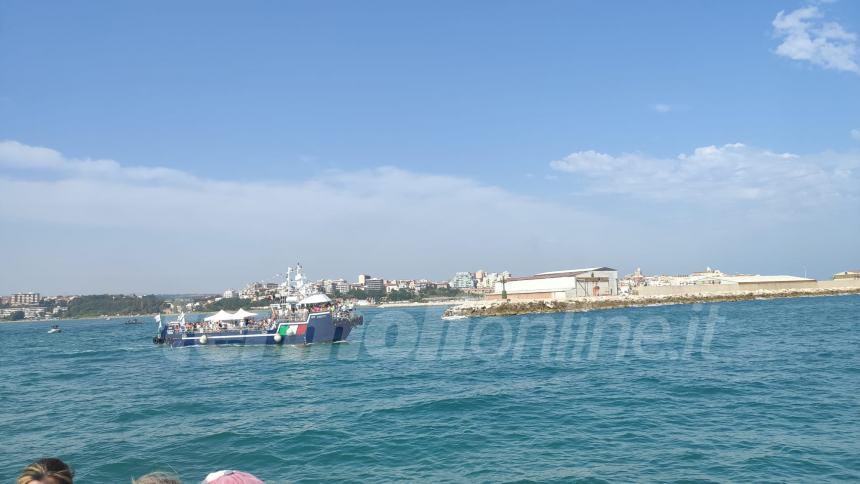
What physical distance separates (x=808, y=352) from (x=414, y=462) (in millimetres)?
24435

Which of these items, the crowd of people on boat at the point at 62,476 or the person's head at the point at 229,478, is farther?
the person's head at the point at 229,478

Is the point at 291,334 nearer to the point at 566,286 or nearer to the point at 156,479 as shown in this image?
the point at 156,479

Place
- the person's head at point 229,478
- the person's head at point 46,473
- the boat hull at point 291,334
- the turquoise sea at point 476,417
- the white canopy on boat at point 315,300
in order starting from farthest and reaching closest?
the white canopy on boat at point 315,300 → the boat hull at point 291,334 → the turquoise sea at point 476,417 → the person's head at point 229,478 → the person's head at point 46,473

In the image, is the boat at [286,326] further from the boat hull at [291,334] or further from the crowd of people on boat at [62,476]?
the crowd of people on boat at [62,476]

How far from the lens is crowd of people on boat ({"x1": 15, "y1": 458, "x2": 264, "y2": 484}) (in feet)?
9.38

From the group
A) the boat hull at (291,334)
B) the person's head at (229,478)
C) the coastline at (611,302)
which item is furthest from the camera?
the coastline at (611,302)

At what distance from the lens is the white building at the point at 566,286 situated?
111m

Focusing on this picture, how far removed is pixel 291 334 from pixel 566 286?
75.0 meters

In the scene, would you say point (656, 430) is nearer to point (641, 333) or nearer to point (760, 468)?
point (760, 468)

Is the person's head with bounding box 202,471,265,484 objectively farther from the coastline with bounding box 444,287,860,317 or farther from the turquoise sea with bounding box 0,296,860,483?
the coastline with bounding box 444,287,860,317

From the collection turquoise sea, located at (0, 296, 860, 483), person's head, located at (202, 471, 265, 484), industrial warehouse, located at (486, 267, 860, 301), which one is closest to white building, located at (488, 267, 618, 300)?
industrial warehouse, located at (486, 267, 860, 301)

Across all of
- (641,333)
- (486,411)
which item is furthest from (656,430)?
(641,333)

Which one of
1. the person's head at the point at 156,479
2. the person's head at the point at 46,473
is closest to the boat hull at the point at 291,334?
the person's head at the point at 46,473

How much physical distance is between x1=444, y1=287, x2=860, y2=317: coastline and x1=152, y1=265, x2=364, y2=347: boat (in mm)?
46261
